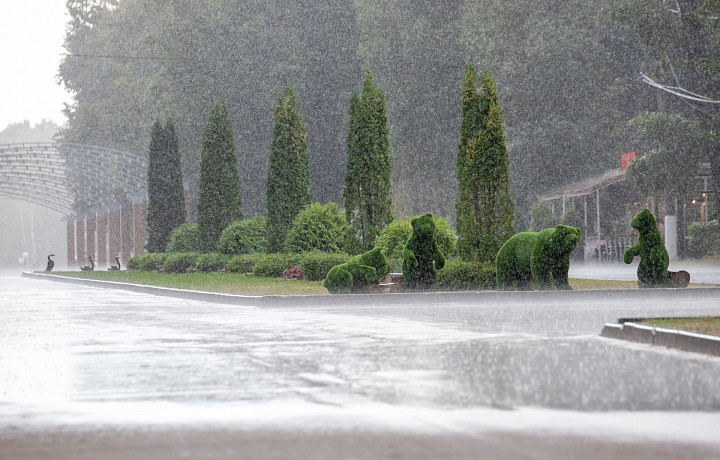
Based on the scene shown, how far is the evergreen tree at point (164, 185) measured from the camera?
51.1 m

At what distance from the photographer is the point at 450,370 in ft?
36.7

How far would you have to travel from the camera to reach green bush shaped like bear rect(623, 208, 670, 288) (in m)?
24.6

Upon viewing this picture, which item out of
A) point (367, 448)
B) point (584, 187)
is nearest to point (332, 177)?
point (584, 187)

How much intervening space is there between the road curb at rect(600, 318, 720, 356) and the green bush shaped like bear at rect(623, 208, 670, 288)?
10197 millimetres

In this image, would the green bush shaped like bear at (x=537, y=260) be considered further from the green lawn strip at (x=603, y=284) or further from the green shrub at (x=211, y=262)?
the green shrub at (x=211, y=262)

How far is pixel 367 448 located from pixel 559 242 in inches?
662

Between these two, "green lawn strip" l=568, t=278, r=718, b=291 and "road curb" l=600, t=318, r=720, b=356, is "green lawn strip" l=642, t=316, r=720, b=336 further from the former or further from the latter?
"green lawn strip" l=568, t=278, r=718, b=291

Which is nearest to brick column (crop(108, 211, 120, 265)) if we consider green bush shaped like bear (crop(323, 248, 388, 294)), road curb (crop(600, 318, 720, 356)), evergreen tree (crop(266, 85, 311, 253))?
evergreen tree (crop(266, 85, 311, 253))

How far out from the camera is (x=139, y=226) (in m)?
66.4

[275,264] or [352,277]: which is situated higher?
[275,264]

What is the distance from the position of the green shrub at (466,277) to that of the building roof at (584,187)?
1138 inches

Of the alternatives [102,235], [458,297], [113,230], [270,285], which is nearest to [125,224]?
[113,230]

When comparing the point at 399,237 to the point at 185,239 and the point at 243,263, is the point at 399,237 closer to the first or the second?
the point at 243,263

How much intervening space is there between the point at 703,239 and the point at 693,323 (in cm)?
3691
